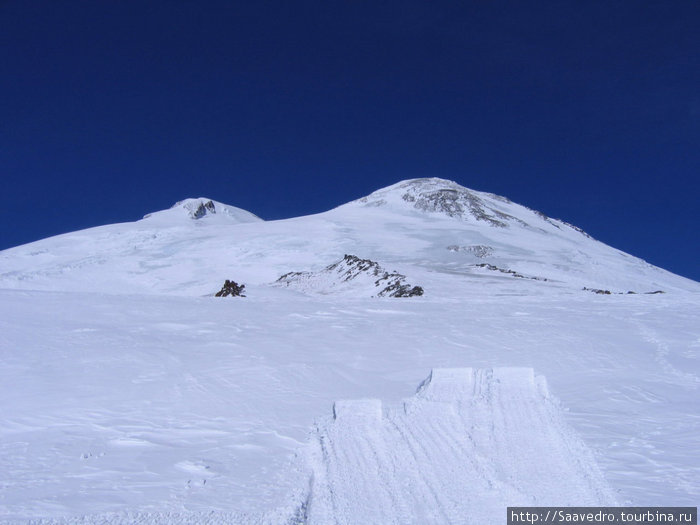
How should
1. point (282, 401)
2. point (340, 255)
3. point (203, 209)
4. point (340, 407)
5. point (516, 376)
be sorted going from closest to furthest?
point (340, 407)
point (282, 401)
point (516, 376)
point (340, 255)
point (203, 209)

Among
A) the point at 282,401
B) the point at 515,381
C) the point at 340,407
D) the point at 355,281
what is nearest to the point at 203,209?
the point at 355,281

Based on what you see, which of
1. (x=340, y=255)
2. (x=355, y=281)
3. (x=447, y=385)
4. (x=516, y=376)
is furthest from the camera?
(x=340, y=255)

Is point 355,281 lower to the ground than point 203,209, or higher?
lower

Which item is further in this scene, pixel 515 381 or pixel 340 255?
pixel 340 255

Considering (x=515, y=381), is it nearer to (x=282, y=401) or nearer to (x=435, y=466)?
(x=435, y=466)

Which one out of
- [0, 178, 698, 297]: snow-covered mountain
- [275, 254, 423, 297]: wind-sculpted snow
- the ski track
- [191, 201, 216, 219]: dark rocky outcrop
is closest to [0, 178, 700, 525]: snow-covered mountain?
the ski track

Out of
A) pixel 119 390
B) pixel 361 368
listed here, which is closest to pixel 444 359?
pixel 361 368

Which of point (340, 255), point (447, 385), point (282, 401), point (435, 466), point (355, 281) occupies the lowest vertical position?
point (435, 466)

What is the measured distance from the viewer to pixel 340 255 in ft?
114

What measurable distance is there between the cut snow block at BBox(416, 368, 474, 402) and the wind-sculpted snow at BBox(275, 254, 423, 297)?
1017 cm

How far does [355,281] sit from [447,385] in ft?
48.9

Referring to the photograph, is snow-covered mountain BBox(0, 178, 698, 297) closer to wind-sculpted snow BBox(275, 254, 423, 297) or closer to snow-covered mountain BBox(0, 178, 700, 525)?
wind-sculpted snow BBox(275, 254, 423, 297)

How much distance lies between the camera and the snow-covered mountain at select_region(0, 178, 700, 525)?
13.5 ft

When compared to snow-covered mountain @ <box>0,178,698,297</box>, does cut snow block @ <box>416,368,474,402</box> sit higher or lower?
lower
